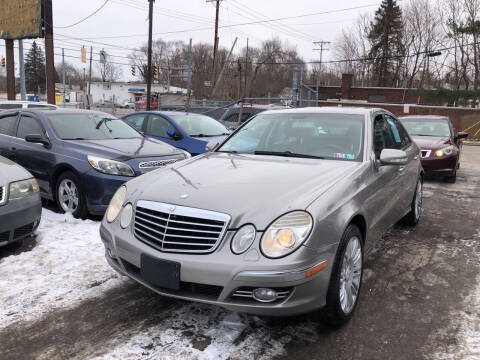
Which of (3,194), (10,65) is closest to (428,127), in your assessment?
(3,194)

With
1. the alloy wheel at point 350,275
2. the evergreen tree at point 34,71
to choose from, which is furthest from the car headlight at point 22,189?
the evergreen tree at point 34,71

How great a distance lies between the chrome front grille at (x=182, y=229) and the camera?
2.50 m

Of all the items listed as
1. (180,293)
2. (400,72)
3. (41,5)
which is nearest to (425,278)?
(180,293)

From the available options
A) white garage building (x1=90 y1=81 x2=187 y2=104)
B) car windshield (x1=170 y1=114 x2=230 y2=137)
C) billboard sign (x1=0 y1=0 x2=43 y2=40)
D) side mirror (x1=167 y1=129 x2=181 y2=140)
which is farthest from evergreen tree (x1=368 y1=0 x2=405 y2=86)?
side mirror (x1=167 y1=129 x2=181 y2=140)

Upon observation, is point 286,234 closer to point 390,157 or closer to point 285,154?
point 285,154

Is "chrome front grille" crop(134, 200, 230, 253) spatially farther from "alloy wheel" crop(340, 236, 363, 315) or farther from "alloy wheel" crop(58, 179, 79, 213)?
"alloy wheel" crop(58, 179, 79, 213)

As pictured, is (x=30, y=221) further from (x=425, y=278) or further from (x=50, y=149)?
(x=425, y=278)

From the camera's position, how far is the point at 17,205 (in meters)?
4.03

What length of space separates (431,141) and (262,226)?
777 cm

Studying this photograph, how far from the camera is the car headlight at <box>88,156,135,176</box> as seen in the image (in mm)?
5250

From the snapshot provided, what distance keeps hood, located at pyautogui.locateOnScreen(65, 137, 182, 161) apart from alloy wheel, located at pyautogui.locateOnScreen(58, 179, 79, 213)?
0.48 metres

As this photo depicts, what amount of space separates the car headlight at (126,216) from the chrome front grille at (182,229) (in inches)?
7.3

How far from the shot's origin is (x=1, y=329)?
2.79 metres

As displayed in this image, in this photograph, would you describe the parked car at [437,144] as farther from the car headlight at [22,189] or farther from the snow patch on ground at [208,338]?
the car headlight at [22,189]
